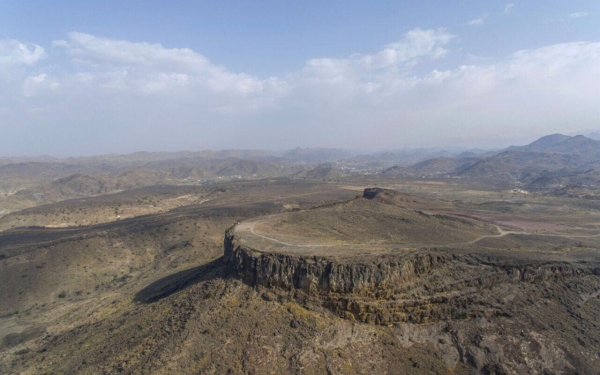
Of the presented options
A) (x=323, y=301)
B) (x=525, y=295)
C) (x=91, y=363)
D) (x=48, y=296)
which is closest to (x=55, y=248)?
(x=48, y=296)

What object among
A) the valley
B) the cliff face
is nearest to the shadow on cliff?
the valley

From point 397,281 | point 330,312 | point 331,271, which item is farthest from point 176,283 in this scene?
point 397,281

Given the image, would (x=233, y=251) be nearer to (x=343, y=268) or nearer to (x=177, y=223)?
(x=343, y=268)

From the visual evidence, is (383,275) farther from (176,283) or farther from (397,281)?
(176,283)

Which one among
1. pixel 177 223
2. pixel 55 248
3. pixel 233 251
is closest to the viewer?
pixel 233 251

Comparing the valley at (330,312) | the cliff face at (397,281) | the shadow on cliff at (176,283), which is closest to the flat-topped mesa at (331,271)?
the cliff face at (397,281)

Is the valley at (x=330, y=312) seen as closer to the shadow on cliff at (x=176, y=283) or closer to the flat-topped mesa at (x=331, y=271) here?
the flat-topped mesa at (x=331, y=271)
